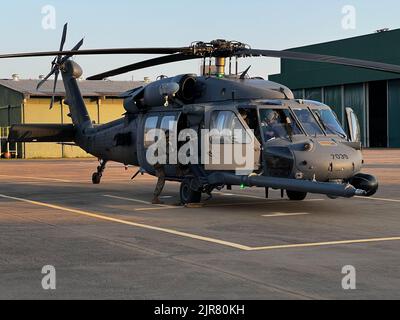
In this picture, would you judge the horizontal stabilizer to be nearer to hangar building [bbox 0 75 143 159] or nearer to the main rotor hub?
the main rotor hub

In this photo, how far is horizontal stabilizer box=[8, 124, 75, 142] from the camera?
19125mm

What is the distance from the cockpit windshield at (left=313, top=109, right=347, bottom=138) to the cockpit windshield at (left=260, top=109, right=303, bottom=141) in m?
0.73

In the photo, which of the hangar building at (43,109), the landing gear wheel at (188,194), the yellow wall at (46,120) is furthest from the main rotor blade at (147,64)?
the yellow wall at (46,120)

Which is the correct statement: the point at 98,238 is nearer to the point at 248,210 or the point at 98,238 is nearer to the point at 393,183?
the point at 248,210

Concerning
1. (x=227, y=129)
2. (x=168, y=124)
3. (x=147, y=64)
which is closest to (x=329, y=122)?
(x=227, y=129)

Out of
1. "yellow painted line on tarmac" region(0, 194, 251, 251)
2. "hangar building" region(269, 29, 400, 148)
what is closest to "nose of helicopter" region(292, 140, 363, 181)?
"yellow painted line on tarmac" region(0, 194, 251, 251)

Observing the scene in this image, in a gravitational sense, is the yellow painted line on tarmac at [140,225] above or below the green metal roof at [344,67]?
below

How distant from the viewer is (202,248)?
891 centimetres

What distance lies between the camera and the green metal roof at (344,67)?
206ft

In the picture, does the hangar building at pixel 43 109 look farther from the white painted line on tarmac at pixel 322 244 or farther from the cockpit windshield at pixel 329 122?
the white painted line on tarmac at pixel 322 244

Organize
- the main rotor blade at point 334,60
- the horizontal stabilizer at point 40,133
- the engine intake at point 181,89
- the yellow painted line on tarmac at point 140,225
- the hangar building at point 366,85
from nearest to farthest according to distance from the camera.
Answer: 1. the yellow painted line on tarmac at point 140,225
2. the main rotor blade at point 334,60
3. the engine intake at point 181,89
4. the horizontal stabilizer at point 40,133
5. the hangar building at point 366,85
